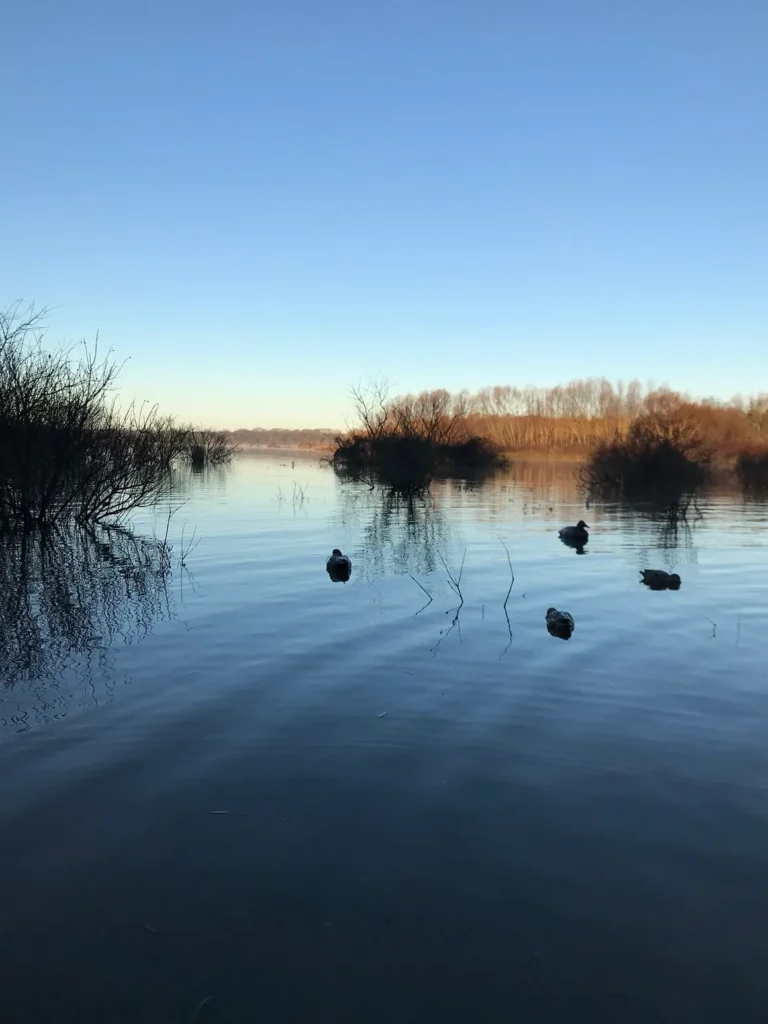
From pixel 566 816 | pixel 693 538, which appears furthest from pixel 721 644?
pixel 693 538

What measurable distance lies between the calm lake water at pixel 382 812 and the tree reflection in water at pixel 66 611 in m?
0.06

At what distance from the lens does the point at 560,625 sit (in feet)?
28.4

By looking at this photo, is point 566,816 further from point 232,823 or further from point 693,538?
point 693,538

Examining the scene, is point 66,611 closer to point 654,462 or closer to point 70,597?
point 70,597

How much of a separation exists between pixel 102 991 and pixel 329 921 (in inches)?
39.8

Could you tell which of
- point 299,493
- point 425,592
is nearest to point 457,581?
point 425,592

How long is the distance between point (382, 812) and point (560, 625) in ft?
15.0

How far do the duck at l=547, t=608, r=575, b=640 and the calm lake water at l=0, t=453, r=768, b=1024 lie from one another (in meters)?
→ 0.11

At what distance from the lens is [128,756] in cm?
538

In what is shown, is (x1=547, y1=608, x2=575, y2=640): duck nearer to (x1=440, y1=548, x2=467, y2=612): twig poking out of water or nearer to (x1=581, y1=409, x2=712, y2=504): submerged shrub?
(x1=440, y1=548, x2=467, y2=612): twig poking out of water

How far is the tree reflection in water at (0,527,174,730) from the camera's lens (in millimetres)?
6871

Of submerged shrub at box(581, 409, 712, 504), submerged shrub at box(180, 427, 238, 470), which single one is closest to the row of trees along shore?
submerged shrub at box(581, 409, 712, 504)

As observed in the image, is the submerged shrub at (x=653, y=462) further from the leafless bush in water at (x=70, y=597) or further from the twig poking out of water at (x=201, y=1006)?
the twig poking out of water at (x=201, y=1006)

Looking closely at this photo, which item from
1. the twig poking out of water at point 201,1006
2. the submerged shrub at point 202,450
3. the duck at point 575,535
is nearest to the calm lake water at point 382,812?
the twig poking out of water at point 201,1006
